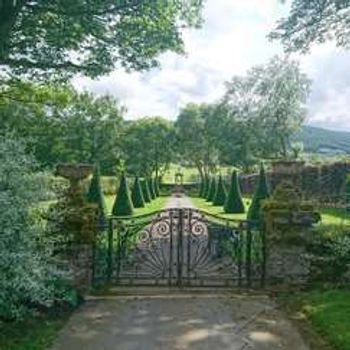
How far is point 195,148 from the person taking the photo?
79.6 meters

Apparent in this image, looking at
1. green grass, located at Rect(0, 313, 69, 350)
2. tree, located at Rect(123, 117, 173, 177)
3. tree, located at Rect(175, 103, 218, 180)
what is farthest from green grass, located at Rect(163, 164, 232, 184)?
green grass, located at Rect(0, 313, 69, 350)

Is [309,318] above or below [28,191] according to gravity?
below

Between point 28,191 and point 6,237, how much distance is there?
85cm

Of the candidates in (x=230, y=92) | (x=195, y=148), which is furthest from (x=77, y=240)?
(x=195, y=148)

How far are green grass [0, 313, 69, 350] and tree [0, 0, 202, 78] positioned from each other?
8080 mm

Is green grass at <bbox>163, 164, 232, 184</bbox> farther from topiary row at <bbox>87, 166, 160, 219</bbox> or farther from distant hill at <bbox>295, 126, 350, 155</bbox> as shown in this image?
topiary row at <bbox>87, 166, 160, 219</bbox>

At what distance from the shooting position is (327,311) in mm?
8094

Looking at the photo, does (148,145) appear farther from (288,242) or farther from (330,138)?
(330,138)

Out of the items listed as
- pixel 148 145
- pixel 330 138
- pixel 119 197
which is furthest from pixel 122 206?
pixel 330 138

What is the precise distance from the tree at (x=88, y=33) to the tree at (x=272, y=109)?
47408 millimetres

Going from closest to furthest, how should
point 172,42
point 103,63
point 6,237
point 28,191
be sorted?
point 6,237
point 28,191
point 172,42
point 103,63

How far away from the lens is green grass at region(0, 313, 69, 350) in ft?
21.8

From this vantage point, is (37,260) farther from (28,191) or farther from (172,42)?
(172,42)

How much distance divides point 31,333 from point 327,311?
12.6 feet
